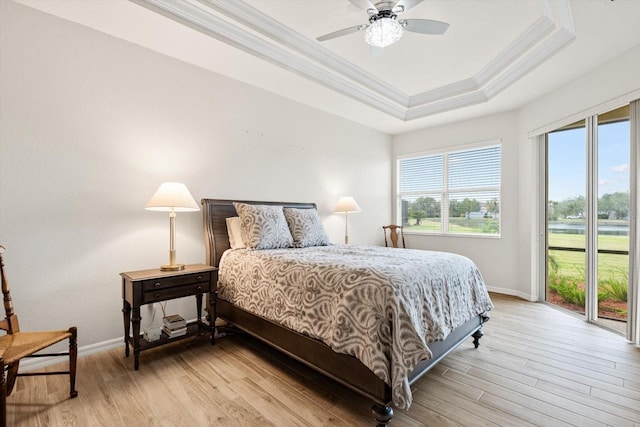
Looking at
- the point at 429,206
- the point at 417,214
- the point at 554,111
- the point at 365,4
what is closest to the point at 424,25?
the point at 365,4

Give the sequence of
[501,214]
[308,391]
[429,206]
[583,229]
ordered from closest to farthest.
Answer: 1. [308,391]
2. [583,229]
3. [501,214]
4. [429,206]

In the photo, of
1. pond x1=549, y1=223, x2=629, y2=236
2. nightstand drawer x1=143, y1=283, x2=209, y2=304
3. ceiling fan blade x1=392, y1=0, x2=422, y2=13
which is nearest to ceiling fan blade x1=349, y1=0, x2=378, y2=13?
ceiling fan blade x1=392, y1=0, x2=422, y2=13

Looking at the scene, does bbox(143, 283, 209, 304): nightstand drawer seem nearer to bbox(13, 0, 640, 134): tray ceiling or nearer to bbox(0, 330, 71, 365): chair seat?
bbox(0, 330, 71, 365): chair seat

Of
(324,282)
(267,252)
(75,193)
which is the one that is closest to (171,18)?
(75,193)

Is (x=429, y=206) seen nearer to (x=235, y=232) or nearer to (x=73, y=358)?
(x=235, y=232)

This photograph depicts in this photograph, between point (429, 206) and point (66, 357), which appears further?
point (429, 206)

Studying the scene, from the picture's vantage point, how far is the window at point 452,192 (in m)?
4.69

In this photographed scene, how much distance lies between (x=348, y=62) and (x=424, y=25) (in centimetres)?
Answer: 128

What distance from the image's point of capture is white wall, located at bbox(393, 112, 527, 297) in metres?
4.41

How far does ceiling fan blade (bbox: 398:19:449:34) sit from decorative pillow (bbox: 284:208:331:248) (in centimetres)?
201

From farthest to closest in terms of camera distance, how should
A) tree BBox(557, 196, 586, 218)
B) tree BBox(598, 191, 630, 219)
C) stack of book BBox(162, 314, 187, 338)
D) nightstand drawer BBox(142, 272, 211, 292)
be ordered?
tree BBox(557, 196, 586, 218) < tree BBox(598, 191, 630, 219) < stack of book BBox(162, 314, 187, 338) < nightstand drawer BBox(142, 272, 211, 292)

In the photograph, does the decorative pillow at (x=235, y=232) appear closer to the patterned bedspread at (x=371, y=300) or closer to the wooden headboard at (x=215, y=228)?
the wooden headboard at (x=215, y=228)

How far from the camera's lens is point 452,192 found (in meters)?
5.09

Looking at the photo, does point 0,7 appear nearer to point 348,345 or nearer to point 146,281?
point 146,281
